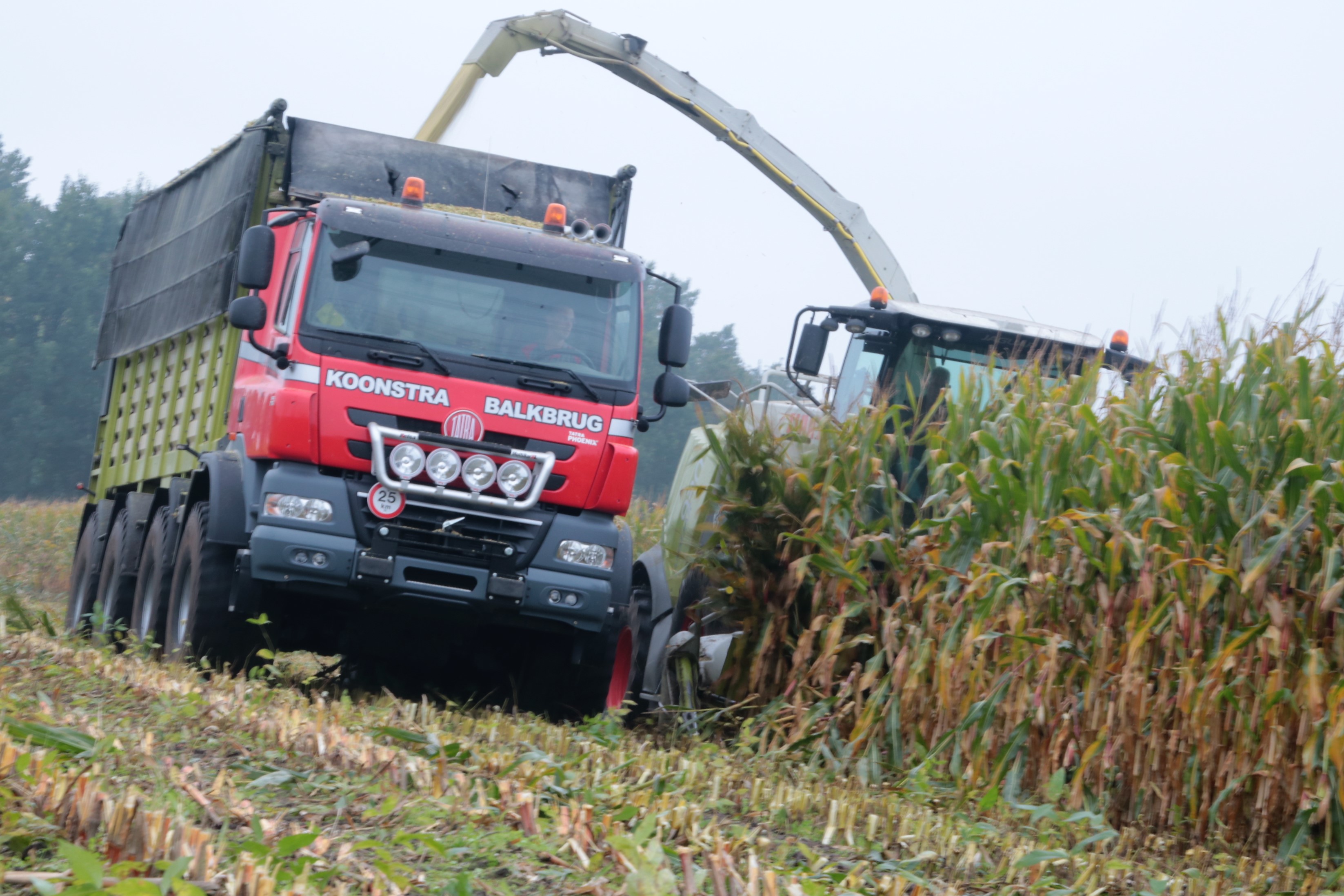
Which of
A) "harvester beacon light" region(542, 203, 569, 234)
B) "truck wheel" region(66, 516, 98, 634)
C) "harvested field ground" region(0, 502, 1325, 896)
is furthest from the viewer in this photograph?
"truck wheel" region(66, 516, 98, 634)

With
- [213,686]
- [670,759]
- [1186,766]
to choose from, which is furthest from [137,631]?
[1186,766]

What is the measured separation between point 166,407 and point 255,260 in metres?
3.39

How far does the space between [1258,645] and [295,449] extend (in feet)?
15.5

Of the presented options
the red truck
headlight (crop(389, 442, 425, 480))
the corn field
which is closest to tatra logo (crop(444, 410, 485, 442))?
the red truck

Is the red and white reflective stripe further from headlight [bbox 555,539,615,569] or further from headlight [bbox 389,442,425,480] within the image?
headlight [bbox 555,539,615,569]

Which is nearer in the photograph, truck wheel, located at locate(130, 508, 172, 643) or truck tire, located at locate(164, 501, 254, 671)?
Result: truck tire, located at locate(164, 501, 254, 671)

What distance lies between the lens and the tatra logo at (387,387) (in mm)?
7336

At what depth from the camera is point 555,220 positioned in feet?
27.2

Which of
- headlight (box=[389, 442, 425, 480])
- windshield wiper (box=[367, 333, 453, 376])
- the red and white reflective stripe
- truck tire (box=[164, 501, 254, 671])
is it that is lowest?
truck tire (box=[164, 501, 254, 671])

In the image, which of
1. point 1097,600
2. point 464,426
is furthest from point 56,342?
point 1097,600

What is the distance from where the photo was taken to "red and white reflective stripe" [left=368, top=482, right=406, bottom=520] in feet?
23.9

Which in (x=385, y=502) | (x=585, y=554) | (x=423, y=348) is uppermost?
(x=423, y=348)

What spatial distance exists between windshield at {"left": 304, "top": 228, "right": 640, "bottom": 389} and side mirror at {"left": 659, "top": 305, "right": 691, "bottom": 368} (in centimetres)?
44

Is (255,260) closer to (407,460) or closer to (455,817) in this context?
(407,460)
